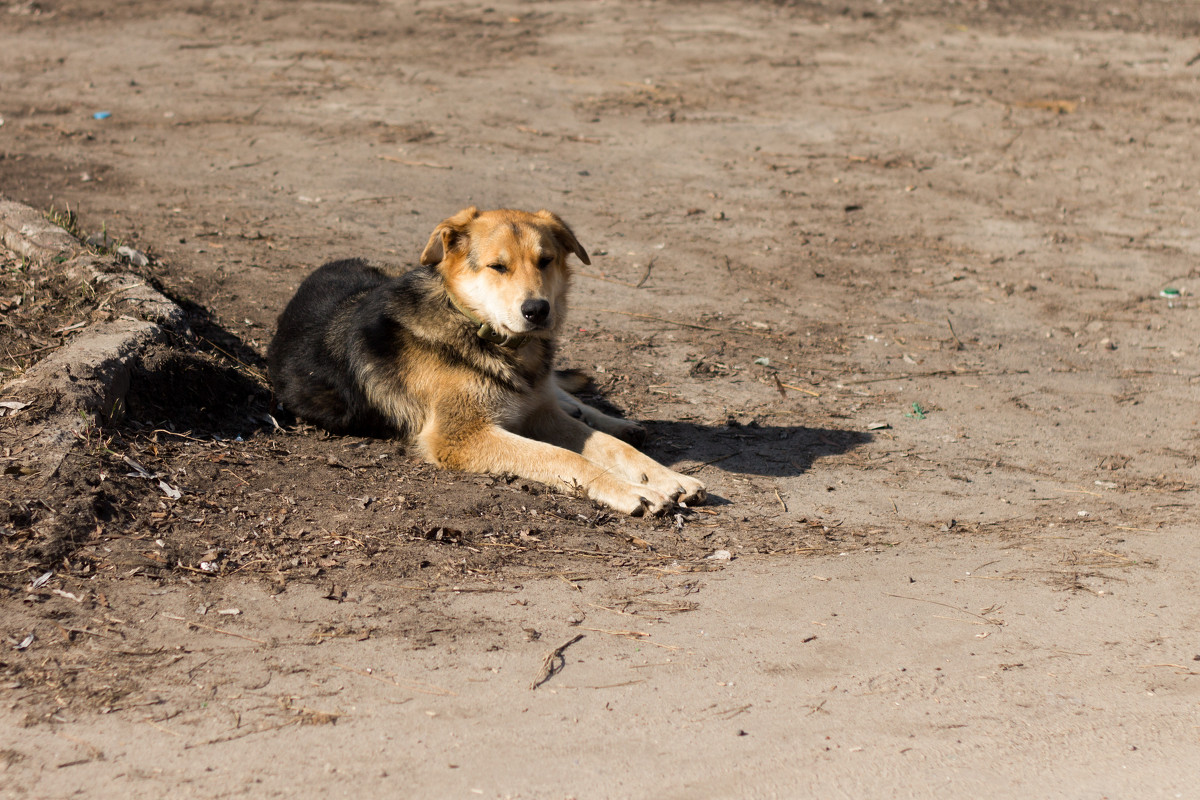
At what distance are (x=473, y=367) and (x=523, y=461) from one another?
1.96 feet

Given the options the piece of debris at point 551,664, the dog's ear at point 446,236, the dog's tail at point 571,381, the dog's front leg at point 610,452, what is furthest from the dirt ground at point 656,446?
the dog's ear at point 446,236

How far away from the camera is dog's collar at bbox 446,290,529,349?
5297 millimetres

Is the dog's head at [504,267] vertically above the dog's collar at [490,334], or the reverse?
the dog's head at [504,267]

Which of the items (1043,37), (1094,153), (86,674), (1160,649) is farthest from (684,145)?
(86,674)

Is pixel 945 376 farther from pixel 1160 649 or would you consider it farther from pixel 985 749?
pixel 985 749

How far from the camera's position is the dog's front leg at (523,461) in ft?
16.2

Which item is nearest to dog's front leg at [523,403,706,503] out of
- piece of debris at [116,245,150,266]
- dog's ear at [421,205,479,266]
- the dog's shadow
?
→ the dog's shadow

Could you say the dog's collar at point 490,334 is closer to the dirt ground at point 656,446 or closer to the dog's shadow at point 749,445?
the dirt ground at point 656,446

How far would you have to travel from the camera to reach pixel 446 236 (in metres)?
5.21

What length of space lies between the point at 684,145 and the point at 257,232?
4.69 meters

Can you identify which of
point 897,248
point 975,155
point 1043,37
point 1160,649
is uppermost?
point 1043,37

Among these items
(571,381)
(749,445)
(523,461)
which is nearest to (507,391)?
(523,461)

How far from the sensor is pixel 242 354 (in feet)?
20.8

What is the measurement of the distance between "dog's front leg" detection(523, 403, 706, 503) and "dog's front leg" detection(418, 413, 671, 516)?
0.07m
